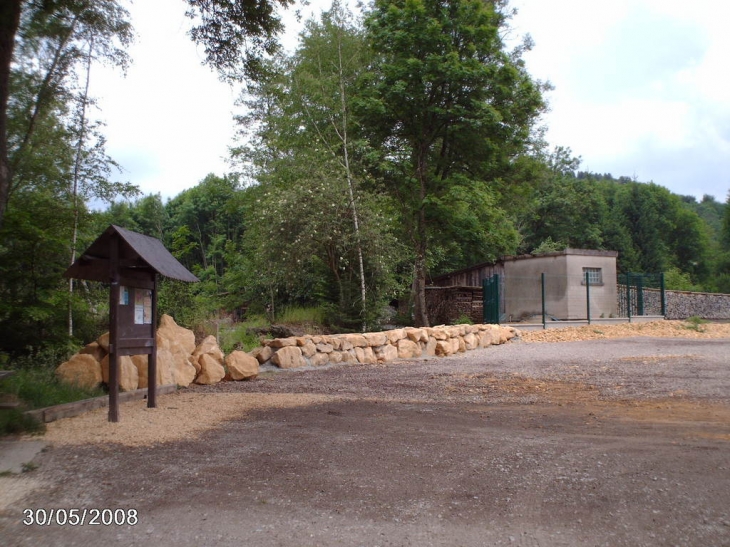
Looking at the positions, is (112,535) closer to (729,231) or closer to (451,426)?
(451,426)

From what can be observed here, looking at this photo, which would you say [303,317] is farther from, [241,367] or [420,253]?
[241,367]

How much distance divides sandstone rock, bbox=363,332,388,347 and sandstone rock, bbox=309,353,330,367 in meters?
1.19

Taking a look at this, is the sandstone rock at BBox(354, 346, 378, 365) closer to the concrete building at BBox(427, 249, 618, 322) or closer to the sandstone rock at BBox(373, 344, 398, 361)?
the sandstone rock at BBox(373, 344, 398, 361)

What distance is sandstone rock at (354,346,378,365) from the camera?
1337 cm

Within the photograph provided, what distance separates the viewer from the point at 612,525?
3605 millimetres

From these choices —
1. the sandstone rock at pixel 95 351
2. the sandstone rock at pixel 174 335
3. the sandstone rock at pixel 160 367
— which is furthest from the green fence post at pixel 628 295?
the sandstone rock at pixel 95 351

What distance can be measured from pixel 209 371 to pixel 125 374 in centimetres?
→ 176

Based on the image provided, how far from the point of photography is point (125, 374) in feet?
27.2

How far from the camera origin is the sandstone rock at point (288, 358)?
11727 millimetres

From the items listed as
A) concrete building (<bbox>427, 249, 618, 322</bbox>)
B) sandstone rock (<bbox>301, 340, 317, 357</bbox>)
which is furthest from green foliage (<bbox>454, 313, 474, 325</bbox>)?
sandstone rock (<bbox>301, 340, 317, 357</bbox>)

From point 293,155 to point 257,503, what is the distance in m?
20.1

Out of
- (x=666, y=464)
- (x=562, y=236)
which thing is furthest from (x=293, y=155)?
(x=562, y=236)

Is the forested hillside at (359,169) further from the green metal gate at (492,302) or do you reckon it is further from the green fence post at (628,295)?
the green fence post at (628,295)

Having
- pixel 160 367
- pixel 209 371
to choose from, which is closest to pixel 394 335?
pixel 209 371
